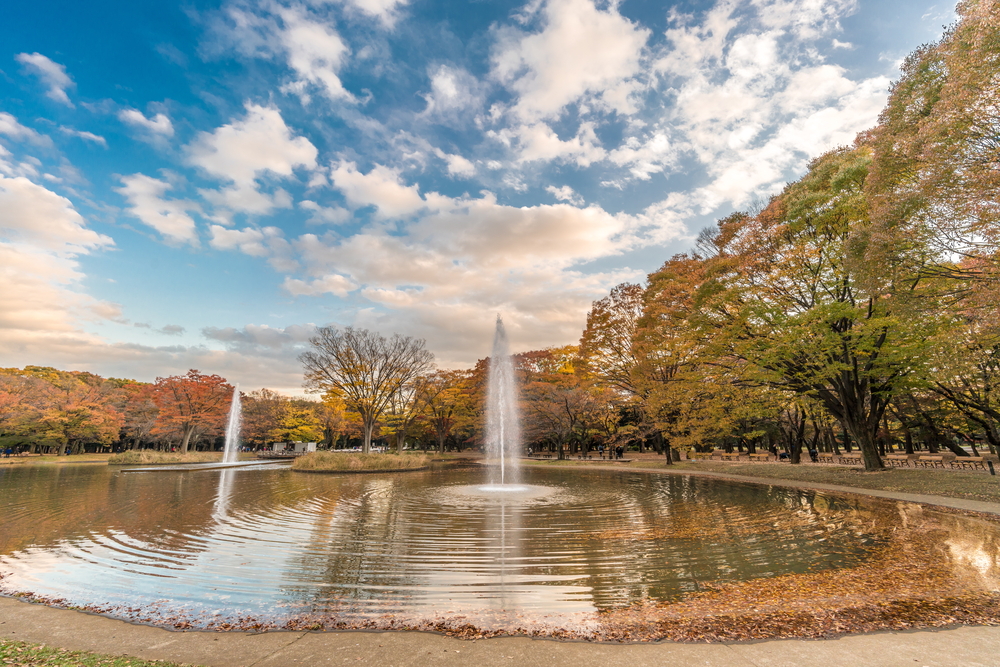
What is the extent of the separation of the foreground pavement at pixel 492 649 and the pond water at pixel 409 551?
595mm

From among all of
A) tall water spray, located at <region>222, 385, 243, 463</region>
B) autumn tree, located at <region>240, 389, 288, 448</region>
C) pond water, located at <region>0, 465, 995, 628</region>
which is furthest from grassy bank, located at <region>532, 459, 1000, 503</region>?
autumn tree, located at <region>240, 389, 288, 448</region>

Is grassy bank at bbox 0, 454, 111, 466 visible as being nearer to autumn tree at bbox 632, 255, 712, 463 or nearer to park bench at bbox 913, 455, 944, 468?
autumn tree at bbox 632, 255, 712, 463

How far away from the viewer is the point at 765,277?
66.4 ft

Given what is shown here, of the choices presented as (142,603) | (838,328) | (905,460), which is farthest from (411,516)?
(905,460)

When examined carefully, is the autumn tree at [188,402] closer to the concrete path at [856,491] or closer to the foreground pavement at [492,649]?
the concrete path at [856,491]

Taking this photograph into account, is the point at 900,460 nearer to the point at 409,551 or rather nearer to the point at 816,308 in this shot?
the point at 816,308

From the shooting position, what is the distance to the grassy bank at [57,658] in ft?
12.6

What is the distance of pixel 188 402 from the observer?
47781 mm

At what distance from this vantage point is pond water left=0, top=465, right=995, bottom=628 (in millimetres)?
5750

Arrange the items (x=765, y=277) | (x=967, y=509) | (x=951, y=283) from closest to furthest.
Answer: (x=967, y=509) → (x=951, y=283) → (x=765, y=277)

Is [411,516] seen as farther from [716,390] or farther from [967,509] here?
[716,390]

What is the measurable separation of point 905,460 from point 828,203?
52.5 feet

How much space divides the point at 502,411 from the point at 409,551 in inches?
893

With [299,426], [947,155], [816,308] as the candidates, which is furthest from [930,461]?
[299,426]
